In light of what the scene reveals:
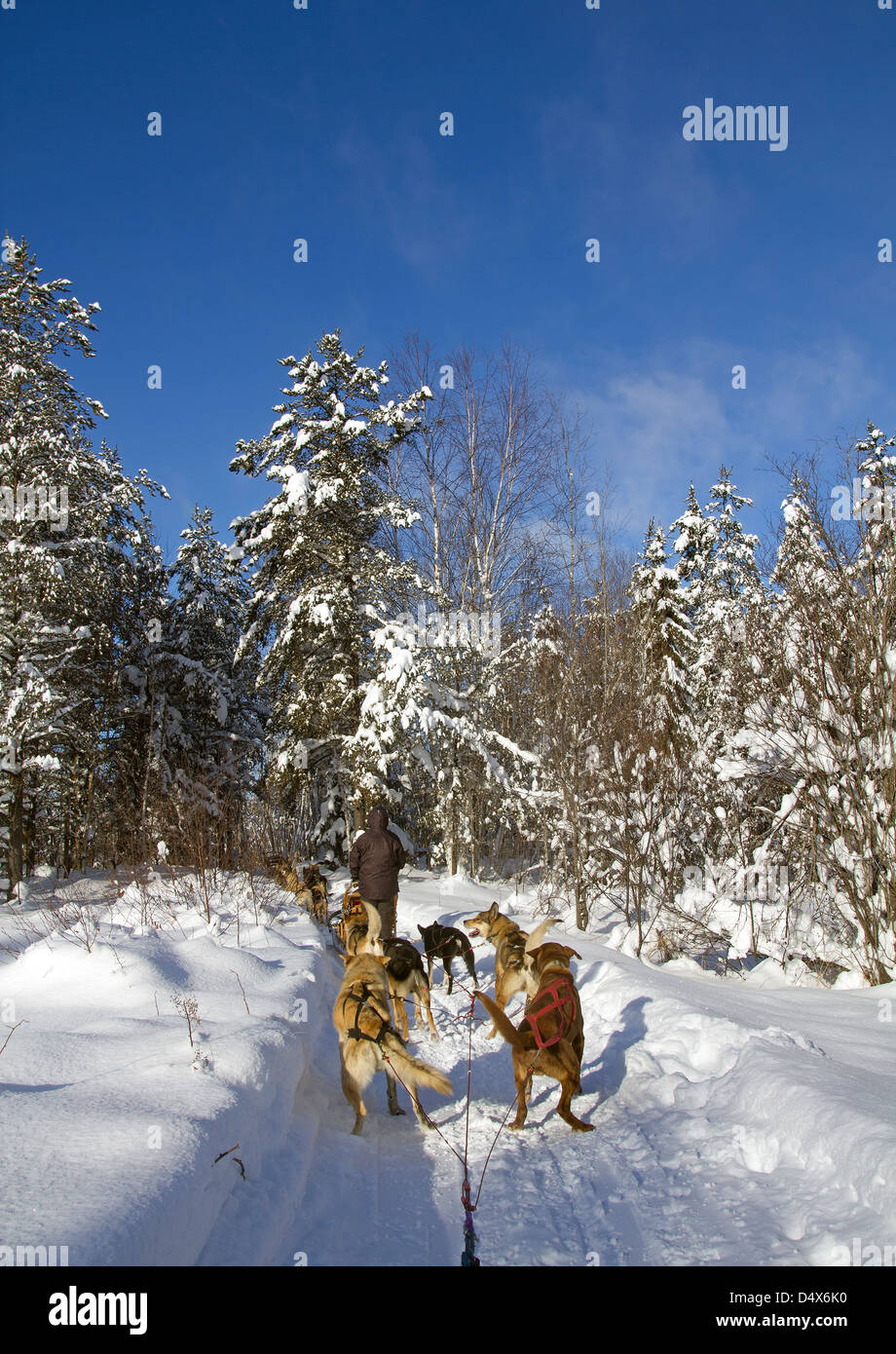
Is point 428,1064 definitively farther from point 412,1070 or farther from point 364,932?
point 364,932

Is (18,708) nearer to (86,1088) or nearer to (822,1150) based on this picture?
(86,1088)

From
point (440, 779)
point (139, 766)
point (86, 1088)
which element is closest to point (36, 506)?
point (139, 766)

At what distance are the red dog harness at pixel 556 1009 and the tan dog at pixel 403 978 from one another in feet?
6.11

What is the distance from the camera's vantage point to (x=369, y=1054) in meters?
4.77

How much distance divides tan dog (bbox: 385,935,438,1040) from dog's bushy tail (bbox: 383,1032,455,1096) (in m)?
1.65

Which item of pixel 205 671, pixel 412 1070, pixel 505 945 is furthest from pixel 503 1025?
pixel 205 671

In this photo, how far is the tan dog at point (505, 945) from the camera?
6.21 m

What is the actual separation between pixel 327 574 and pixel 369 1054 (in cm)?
1364

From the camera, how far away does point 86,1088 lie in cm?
386

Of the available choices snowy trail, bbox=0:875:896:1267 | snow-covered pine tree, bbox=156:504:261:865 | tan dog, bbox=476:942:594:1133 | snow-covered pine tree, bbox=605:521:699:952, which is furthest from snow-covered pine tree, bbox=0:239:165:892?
tan dog, bbox=476:942:594:1133

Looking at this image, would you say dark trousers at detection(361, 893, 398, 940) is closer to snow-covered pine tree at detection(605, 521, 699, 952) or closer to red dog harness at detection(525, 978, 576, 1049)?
snow-covered pine tree at detection(605, 521, 699, 952)

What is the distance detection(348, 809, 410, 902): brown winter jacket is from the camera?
9.63 metres
